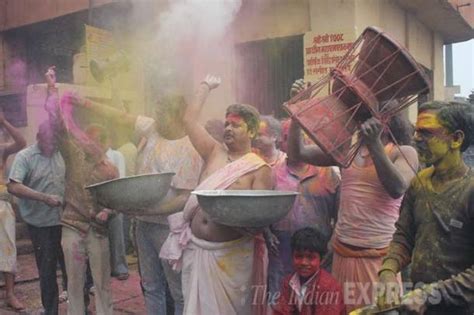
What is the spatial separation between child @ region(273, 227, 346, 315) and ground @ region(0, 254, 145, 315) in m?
2.54

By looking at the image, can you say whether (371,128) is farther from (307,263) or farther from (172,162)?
(172,162)

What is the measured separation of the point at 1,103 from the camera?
8812 millimetres

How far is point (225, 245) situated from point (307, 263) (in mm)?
560

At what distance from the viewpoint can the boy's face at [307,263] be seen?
299cm

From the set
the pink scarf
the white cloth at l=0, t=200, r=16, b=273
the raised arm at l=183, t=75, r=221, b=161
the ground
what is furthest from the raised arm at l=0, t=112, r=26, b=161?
the pink scarf

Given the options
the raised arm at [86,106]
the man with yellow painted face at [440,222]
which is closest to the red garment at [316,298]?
the man with yellow painted face at [440,222]

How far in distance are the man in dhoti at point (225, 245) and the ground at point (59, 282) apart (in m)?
1.97

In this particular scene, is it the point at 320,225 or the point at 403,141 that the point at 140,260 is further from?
the point at 403,141

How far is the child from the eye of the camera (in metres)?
2.87

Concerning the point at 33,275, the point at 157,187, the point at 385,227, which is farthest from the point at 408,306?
the point at 33,275

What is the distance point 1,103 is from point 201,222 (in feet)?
22.7

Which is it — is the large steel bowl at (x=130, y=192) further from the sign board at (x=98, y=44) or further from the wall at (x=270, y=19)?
the wall at (x=270, y=19)

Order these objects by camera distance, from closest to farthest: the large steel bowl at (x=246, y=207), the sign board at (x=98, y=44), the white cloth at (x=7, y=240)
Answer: the large steel bowl at (x=246, y=207) < the white cloth at (x=7, y=240) < the sign board at (x=98, y=44)

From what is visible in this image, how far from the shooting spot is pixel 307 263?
3.00 metres
